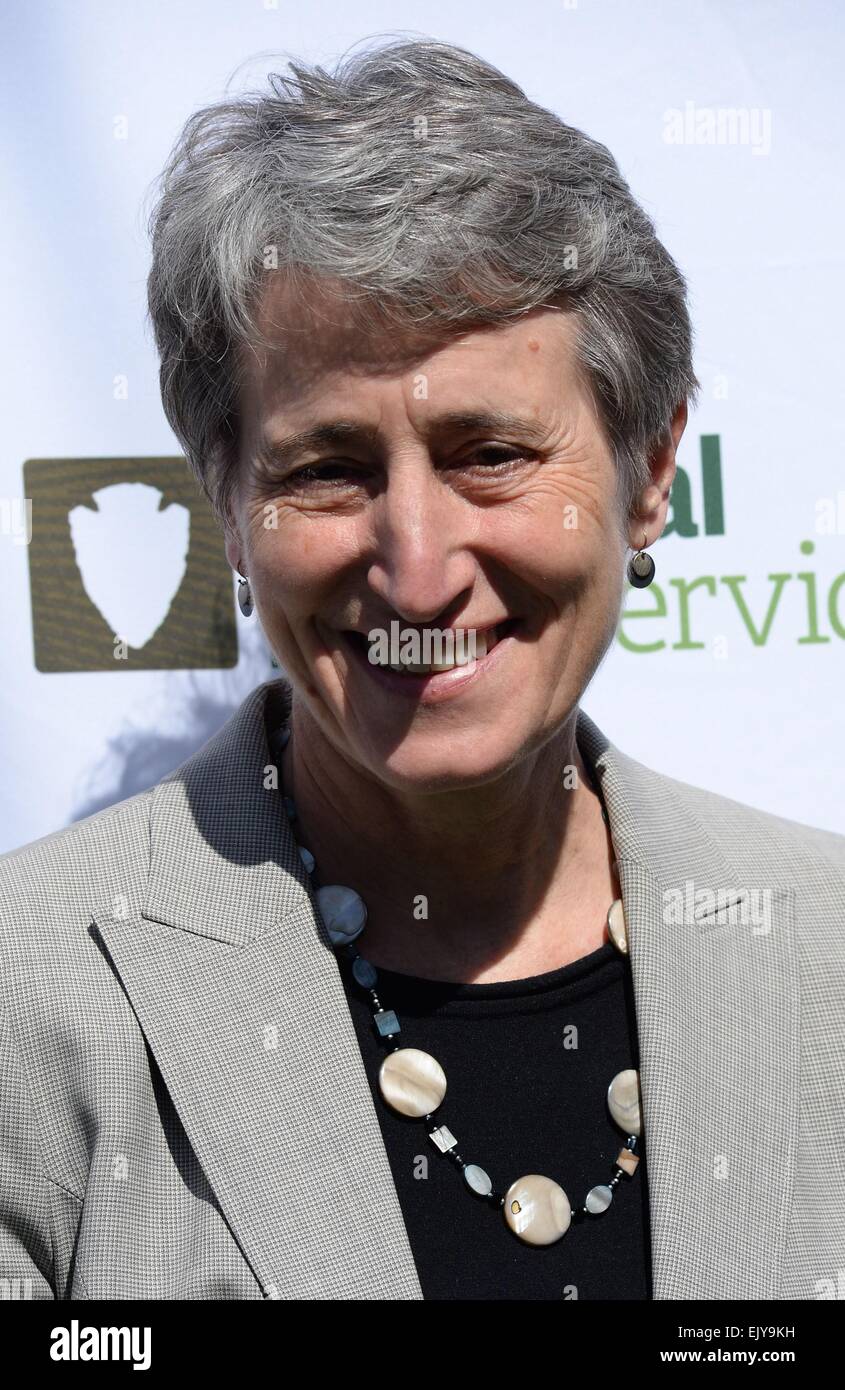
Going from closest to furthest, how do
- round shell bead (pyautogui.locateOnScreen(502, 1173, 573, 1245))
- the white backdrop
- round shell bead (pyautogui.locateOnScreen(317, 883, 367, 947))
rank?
1. round shell bead (pyautogui.locateOnScreen(502, 1173, 573, 1245))
2. round shell bead (pyautogui.locateOnScreen(317, 883, 367, 947))
3. the white backdrop

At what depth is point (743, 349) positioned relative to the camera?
97.5 inches

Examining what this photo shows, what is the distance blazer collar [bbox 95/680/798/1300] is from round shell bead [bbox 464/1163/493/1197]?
0.09m

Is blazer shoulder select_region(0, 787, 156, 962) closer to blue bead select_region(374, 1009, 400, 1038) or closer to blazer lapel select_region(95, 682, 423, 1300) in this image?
blazer lapel select_region(95, 682, 423, 1300)

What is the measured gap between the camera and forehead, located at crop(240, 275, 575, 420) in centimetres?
140

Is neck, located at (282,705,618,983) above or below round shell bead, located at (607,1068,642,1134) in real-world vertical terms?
above

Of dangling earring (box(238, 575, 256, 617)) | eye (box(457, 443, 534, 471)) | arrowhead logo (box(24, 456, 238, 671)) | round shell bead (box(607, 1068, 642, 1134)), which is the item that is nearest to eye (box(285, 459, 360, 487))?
eye (box(457, 443, 534, 471))

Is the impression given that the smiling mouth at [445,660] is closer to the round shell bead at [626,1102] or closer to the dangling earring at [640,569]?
the dangling earring at [640,569]

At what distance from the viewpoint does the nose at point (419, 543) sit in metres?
1.38

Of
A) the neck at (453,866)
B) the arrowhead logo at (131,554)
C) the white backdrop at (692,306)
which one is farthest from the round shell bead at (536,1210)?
the arrowhead logo at (131,554)

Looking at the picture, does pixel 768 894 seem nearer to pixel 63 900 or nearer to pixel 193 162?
pixel 63 900

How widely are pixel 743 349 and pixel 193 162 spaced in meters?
1.23

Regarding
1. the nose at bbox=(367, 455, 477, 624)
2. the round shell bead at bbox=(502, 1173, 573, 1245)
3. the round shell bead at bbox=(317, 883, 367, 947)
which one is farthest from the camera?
the round shell bead at bbox=(317, 883, 367, 947)

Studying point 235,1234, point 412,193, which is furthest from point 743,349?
point 235,1234
